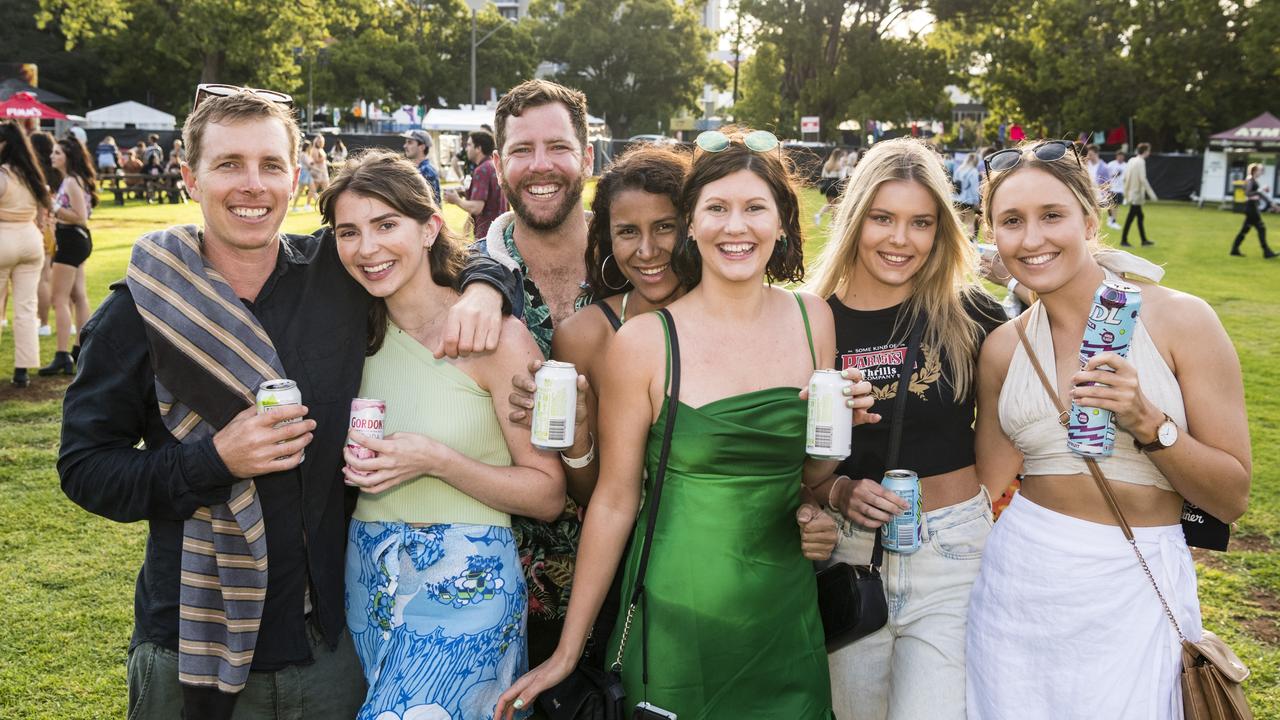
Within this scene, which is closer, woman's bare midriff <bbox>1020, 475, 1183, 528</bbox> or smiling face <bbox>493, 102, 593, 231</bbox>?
woman's bare midriff <bbox>1020, 475, 1183, 528</bbox>

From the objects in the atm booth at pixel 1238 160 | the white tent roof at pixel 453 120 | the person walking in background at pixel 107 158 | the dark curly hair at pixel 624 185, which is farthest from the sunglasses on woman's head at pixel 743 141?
the white tent roof at pixel 453 120

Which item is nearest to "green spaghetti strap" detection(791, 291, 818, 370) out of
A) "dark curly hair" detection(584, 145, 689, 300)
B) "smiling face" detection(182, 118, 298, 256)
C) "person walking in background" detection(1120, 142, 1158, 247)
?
"dark curly hair" detection(584, 145, 689, 300)

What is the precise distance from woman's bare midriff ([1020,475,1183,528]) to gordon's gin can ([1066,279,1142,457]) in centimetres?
26

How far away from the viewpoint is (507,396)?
264 centimetres

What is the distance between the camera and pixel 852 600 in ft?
8.92

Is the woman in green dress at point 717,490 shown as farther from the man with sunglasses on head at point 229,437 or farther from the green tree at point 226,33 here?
the green tree at point 226,33

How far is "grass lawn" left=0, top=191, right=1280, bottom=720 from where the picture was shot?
13.5 feet

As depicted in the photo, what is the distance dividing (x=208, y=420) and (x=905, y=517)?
187 centimetres

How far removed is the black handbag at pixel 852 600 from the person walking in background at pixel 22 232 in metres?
8.27

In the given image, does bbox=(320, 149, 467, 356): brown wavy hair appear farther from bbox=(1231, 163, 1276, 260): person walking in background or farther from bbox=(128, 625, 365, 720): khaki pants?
bbox=(1231, 163, 1276, 260): person walking in background

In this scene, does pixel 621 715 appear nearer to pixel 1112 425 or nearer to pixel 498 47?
pixel 1112 425

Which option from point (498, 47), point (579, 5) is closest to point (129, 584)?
point (498, 47)

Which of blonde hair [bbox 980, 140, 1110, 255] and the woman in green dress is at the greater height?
blonde hair [bbox 980, 140, 1110, 255]

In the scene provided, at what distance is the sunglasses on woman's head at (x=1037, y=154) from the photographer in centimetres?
275
